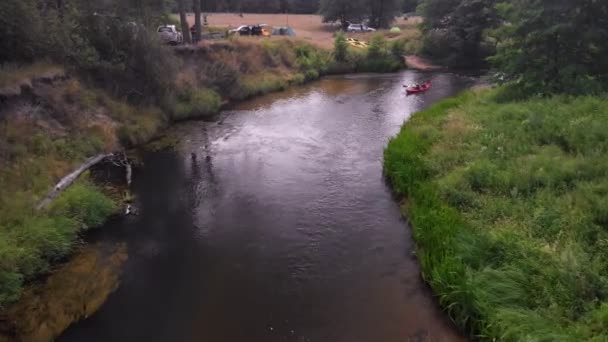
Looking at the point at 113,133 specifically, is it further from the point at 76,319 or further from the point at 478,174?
the point at 478,174

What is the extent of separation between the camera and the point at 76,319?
1261 centimetres

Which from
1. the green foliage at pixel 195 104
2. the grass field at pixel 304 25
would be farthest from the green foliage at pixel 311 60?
the green foliage at pixel 195 104

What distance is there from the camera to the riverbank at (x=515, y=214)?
1059 cm

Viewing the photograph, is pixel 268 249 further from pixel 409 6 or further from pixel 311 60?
pixel 409 6

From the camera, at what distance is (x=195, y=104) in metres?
31.5

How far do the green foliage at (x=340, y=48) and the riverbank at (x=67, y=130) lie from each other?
7920 millimetres

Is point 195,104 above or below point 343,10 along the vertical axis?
below

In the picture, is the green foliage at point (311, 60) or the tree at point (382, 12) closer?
the green foliage at point (311, 60)

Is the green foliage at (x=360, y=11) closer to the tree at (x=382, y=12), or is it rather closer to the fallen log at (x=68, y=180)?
the tree at (x=382, y=12)

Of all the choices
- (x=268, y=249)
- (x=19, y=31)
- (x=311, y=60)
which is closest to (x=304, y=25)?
(x=311, y=60)

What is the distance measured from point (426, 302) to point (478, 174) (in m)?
5.44

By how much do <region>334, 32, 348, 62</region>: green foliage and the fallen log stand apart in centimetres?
2962

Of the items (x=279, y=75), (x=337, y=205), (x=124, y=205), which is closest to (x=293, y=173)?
(x=337, y=205)

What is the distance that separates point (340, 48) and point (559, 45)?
83.8 feet
